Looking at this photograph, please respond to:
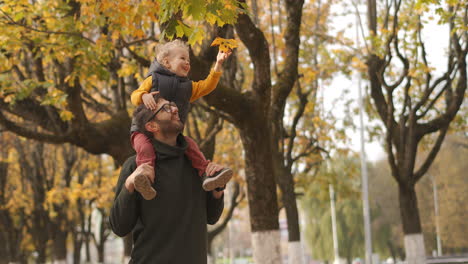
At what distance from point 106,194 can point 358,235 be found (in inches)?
802

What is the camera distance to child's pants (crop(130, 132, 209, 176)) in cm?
330

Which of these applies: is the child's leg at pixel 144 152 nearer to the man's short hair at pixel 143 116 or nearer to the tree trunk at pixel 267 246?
the man's short hair at pixel 143 116

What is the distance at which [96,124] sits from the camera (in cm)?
1117

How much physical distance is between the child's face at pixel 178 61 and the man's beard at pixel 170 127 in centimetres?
32

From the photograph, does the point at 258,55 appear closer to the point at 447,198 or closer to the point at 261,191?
the point at 261,191

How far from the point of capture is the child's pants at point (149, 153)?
330cm

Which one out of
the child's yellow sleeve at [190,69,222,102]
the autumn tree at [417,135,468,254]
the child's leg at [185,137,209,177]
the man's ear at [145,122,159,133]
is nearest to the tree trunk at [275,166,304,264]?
the child's yellow sleeve at [190,69,222,102]

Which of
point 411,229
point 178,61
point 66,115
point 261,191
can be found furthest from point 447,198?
point 178,61

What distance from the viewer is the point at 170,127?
3311 mm

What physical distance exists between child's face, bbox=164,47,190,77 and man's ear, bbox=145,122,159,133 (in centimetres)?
36

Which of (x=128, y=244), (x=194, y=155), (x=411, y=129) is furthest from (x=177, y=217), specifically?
(x=411, y=129)

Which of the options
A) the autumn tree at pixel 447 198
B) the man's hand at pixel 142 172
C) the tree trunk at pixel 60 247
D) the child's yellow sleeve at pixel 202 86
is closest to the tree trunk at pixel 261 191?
the child's yellow sleeve at pixel 202 86

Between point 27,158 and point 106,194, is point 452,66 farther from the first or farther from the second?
point 27,158

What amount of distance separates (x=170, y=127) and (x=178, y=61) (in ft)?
1.36
